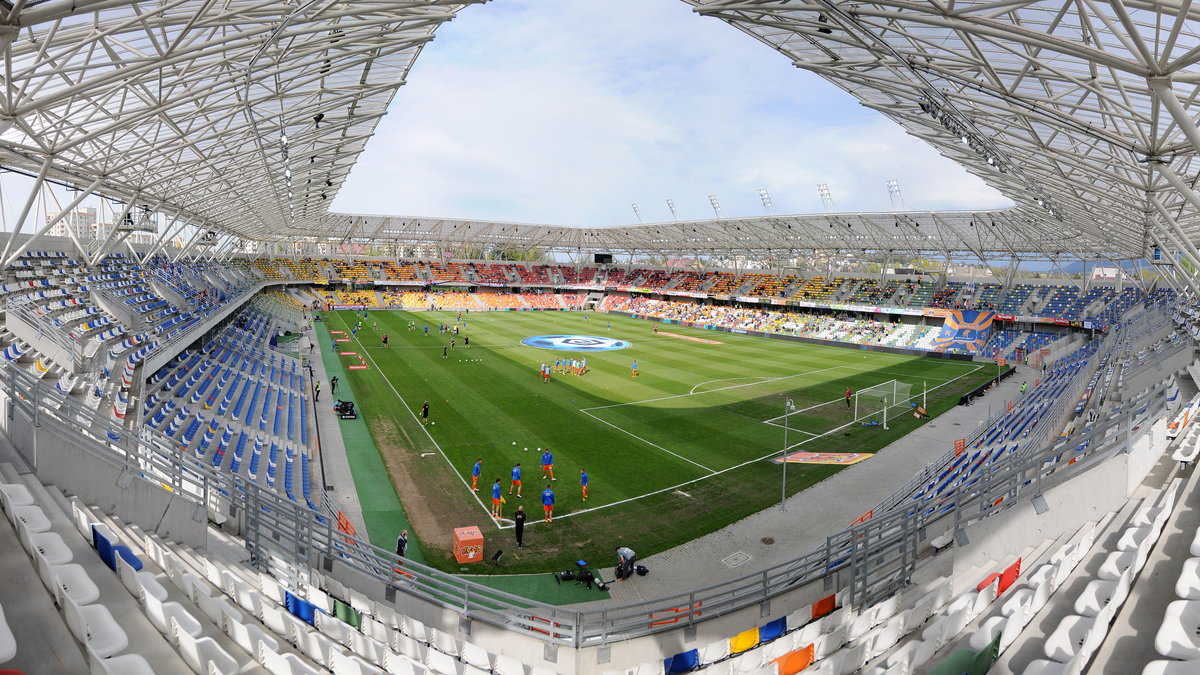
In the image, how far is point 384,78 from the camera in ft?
69.3

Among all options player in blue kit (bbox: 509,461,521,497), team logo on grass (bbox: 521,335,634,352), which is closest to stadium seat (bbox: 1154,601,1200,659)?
player in blue kit (bbox: 509,461,521,497)

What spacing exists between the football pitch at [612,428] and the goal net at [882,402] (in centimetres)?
40

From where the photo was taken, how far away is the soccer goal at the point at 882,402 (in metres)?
27.2

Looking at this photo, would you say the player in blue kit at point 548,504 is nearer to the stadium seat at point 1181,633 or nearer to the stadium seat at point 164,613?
the stadium seat at point 164,613

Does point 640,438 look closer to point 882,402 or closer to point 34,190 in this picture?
point 882,402

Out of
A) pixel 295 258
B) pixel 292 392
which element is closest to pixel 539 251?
pixel 295 258

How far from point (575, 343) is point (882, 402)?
25.0 m

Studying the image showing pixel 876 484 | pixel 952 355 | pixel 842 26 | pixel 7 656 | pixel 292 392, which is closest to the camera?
pixel 7 656

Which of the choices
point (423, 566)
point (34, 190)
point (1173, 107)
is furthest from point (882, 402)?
point (34, 190)

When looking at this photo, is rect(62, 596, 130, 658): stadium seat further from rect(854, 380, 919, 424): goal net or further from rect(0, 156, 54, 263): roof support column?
rect(854, 380, 919, 424): goal net

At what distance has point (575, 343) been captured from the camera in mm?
48531

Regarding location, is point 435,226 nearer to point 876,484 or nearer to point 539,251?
point 539,251

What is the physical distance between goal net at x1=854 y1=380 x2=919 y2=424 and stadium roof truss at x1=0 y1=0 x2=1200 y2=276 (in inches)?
429

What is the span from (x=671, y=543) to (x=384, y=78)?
18.1m
